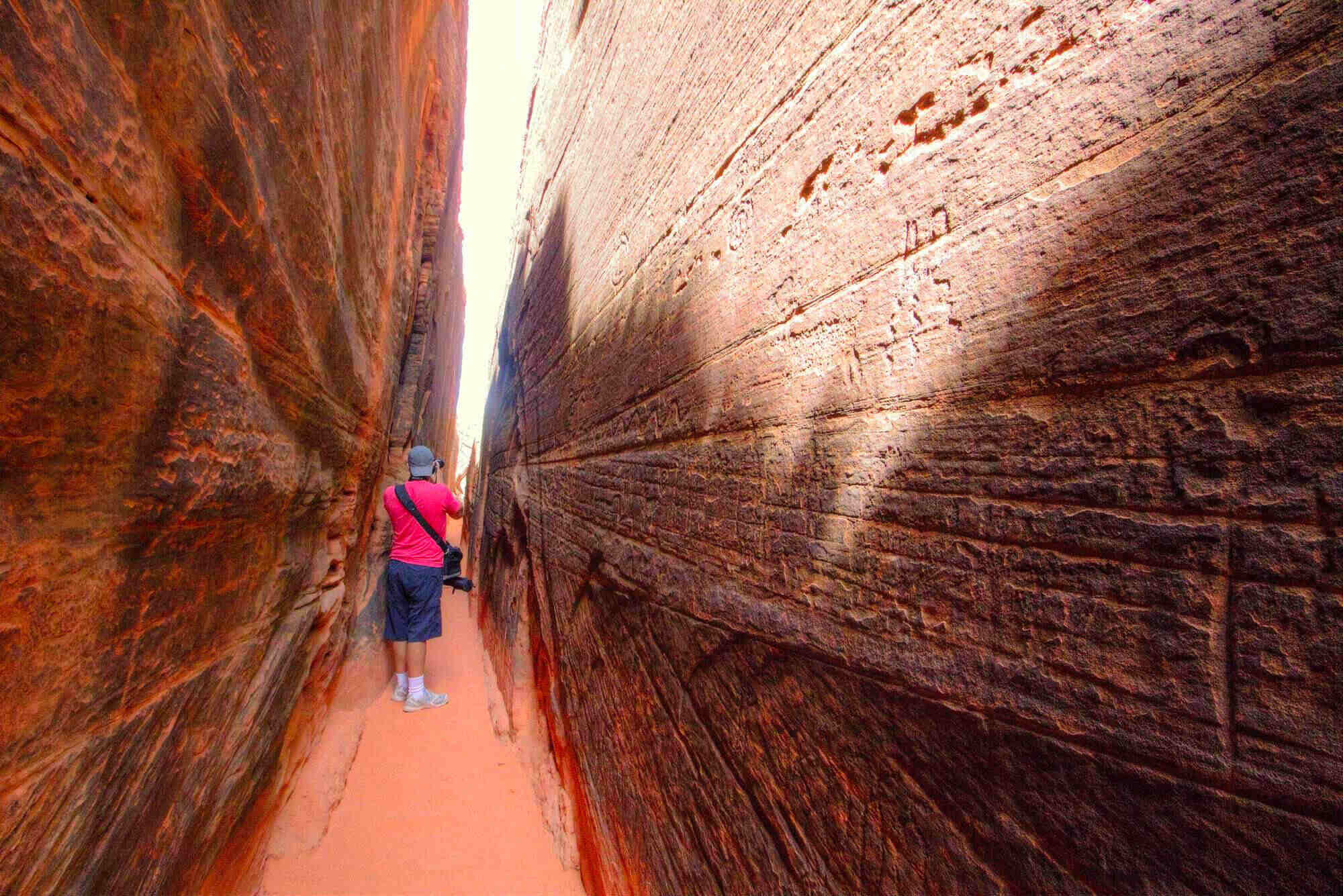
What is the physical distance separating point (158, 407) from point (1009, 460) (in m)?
1.90

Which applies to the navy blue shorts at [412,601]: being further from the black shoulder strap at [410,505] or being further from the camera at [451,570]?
the camera at [451,570]

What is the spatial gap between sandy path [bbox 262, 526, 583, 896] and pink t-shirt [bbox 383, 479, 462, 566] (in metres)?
1.33

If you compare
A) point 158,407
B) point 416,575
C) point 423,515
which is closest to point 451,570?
point 416,575

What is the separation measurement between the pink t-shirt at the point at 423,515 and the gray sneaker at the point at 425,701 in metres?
1.20

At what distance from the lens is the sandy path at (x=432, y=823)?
2883 millimetres

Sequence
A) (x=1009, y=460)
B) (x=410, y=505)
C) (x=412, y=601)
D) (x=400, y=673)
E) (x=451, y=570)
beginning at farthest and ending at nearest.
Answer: (x=451, y=570) → (x=400, y=673) → (x=412, y=601) → (x=410, y=505) → (x=1009, y=460)

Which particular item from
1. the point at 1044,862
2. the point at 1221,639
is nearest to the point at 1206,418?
the point at 1221,639

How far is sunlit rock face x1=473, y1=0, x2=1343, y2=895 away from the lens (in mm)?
641

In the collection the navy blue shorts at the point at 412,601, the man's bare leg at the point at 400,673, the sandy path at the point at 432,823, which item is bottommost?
the sandy path at the point at 432,823

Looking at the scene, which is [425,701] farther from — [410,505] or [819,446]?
[819,446]

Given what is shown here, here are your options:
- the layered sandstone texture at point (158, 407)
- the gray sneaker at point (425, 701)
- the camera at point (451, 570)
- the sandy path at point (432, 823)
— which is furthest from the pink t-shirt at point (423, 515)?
the layered sandstone texture at point (158, 407)

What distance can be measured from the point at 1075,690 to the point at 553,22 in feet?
23.5

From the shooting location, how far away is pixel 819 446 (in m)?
1.27

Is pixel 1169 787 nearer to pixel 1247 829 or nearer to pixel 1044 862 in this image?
pixel 1247 829
